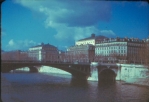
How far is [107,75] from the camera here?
23.8 ft

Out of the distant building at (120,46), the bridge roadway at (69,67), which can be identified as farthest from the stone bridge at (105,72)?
the distant building at (120,46)

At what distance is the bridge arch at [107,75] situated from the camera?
6770 mm

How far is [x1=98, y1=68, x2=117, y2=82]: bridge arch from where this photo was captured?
22.2 ft

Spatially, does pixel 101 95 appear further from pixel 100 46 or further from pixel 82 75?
pixel 82 75

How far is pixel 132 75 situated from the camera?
249 inches

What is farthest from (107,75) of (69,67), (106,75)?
(69,67)

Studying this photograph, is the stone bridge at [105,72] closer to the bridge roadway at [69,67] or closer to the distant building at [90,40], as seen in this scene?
the bridge roadway at [69,67]

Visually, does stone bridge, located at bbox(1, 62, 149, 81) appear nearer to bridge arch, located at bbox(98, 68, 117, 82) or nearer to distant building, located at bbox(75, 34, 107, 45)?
bridge arch, located at bbox(98, 68, 117, 82)

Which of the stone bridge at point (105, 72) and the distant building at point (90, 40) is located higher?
the distant building at point (90, 40)

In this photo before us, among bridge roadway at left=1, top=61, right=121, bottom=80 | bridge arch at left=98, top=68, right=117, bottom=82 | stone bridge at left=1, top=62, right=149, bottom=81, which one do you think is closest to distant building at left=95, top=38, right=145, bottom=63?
stone bridge at left=1, top=62, right=149, bottom=81

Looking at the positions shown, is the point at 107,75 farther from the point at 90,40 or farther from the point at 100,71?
the point at 90,40

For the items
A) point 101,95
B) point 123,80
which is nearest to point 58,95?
point 101,95

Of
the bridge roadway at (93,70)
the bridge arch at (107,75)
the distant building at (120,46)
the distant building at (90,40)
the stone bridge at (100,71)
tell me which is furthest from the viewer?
the bridge arch at (107,75)

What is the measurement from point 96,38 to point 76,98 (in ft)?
4.19
